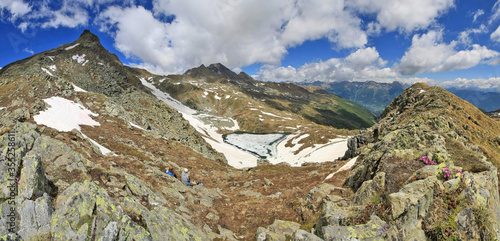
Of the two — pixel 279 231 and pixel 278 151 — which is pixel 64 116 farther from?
pixel 278 151

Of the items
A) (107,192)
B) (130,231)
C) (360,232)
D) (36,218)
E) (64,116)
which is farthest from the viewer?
(64,116)

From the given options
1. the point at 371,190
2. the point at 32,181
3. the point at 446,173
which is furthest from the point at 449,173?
the point at 32,181

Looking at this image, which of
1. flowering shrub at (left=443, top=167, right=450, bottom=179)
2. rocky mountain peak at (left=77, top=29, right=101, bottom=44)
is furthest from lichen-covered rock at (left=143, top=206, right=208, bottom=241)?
rocky mountain peak at (left=77, top=29, right=101, bottom=44)

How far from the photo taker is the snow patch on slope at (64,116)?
30250mm

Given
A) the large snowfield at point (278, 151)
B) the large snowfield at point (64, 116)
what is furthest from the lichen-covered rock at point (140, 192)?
the large snowfield at point (278, 151)

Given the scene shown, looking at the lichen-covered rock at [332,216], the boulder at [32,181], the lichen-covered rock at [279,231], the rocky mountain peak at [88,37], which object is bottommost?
the lichen-covered rock at [279,231]

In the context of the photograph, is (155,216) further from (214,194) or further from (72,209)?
(214,194)

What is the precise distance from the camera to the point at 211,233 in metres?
13.0

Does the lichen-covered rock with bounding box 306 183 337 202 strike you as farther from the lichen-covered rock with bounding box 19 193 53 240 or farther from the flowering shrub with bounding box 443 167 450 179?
the lichen-covered rock with bounding box 19 193 53 240

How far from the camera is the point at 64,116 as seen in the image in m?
34.1

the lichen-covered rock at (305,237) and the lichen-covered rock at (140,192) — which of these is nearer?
the lichen-covered rock at (305,237)

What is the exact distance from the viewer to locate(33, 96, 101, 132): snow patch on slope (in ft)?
99.2

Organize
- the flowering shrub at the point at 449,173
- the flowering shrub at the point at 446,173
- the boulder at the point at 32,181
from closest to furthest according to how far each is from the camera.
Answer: the boulder at the point at 32,181
the flowering shrub at the point at 449,173
the flowering shrub at the point at 446,173

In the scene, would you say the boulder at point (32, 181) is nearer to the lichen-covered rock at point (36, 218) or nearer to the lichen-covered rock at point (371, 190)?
the lichen-covered rock at point (36, 218)
